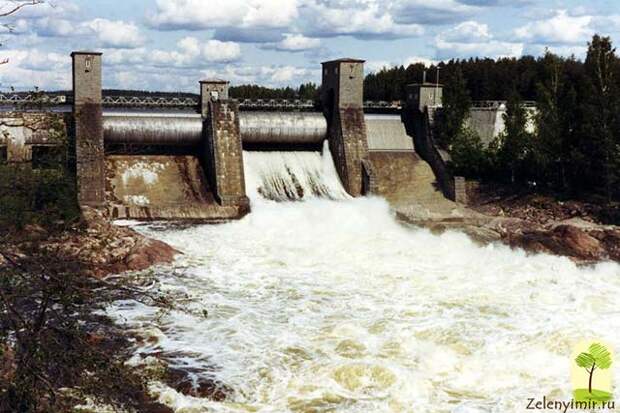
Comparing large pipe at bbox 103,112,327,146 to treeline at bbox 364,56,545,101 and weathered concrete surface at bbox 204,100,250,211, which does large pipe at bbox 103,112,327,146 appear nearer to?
weathered concrete surface at bbox 204,100,250,211

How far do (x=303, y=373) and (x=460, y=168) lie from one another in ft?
72.9

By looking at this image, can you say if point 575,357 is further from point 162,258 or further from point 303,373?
point 162,258

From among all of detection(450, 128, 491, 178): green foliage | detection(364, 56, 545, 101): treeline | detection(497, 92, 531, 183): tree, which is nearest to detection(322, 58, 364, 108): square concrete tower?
detection(450, 128, 491, 178): green foliage

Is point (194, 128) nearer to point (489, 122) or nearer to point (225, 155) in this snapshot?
point (225, 155)

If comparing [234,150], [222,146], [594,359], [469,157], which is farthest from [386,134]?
[594,359]

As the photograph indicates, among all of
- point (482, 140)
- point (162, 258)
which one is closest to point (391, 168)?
point (482, 140)

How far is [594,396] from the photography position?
42.9 ft

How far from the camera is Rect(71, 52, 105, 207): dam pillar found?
28844mm

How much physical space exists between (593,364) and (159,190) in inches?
777

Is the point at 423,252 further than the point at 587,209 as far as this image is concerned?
No

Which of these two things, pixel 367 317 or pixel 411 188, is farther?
pixel 411 188

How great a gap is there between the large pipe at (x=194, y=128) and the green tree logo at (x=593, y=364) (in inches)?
808

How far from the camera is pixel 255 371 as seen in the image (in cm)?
1416

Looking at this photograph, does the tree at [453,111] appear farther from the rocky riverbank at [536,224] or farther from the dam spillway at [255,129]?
the rocky riverbank at [536,224]
